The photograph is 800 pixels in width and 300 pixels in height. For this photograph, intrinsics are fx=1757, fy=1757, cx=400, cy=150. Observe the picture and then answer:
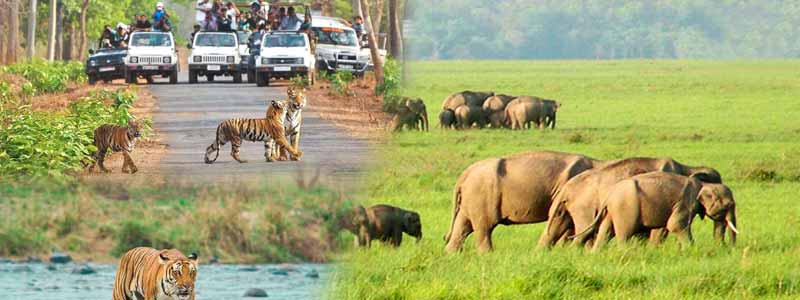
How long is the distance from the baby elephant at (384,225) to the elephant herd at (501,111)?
12692 mm

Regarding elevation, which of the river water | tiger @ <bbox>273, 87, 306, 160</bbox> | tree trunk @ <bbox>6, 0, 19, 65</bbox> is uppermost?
tiger @ <bbox>273, 87, 306, 160</bbox>

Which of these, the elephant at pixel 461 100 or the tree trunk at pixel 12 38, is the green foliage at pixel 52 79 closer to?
the tree trunk at pixel 12 38

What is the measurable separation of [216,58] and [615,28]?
1417 inches

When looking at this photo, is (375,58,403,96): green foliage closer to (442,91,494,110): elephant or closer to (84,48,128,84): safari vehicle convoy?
(84,48,128,84): safari vehicle convoy

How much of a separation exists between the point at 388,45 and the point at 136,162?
2432 mm

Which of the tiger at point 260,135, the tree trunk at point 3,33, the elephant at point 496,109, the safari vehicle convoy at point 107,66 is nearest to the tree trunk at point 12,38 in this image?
the tree trunk at point 3,33

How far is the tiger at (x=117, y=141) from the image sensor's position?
7.29 metres

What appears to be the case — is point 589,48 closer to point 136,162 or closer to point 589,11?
point 589,11

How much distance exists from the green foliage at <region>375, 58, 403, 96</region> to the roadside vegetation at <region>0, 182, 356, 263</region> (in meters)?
0.53

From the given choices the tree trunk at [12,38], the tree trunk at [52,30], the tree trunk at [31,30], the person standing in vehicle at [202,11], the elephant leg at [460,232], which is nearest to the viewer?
the person standing in vehicle at [202,11]

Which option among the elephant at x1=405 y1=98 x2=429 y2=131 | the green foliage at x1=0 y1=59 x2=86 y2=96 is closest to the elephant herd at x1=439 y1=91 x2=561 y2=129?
the elephant at x1=405 y1=98 x2=429 y2=131

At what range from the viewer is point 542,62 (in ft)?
172

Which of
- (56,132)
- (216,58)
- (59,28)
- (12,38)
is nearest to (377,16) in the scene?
(216,58)

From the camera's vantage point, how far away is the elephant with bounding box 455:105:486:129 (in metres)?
22.6
